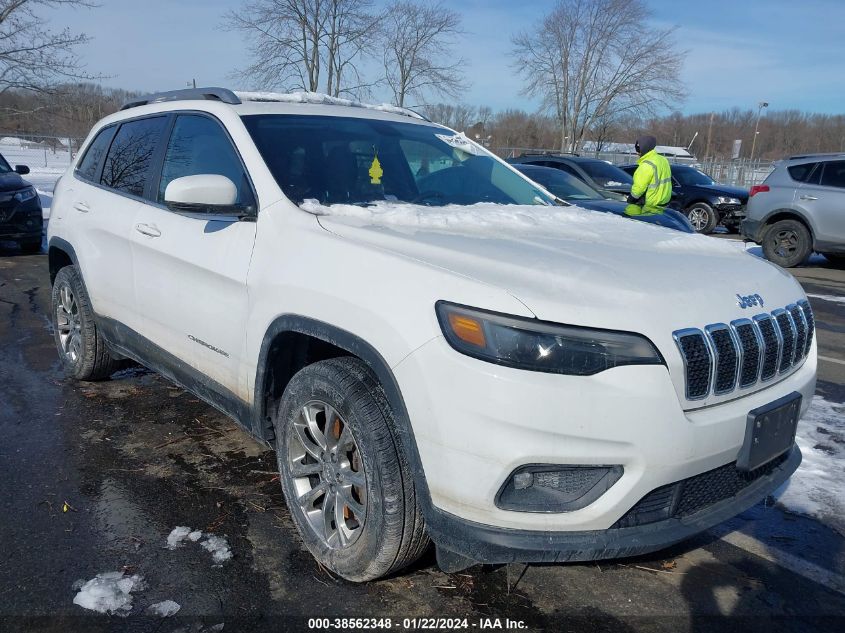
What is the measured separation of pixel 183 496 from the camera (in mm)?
3232

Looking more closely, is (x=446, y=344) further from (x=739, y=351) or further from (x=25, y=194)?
(x=25, y=194)

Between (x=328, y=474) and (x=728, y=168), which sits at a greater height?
(x=728, y=168)

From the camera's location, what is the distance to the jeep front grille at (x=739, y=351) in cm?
209

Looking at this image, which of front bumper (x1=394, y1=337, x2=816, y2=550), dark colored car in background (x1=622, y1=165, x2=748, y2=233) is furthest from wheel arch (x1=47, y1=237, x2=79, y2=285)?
dark colored car in background (x1=622, y1=165, x2=748, y2=233)

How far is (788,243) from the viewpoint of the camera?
11.0 m

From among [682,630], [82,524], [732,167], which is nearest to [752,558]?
[682,630]

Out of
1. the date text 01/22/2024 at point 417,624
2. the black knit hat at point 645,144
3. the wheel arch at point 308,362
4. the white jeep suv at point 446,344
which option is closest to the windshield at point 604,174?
the black knit hat at point 645,144

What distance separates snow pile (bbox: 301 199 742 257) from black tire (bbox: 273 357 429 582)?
0.67 meters

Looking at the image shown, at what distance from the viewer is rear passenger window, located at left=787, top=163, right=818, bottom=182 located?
35.1 ft

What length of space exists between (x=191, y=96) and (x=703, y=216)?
13945 mm

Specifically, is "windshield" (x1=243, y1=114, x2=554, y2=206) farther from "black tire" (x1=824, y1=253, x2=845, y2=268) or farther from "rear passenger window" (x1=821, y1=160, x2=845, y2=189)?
"black tire" (x1=824, y1=253, x2=845, y2=268)

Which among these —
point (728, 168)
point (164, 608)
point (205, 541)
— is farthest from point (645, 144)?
point (728, 168)

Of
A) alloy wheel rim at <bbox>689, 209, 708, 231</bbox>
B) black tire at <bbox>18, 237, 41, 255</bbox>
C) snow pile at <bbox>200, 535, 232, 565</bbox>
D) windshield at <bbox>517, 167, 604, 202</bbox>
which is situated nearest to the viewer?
snow pile at <bbox>200, 535, 232, 565</bbox>

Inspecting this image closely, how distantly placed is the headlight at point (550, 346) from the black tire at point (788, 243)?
1027 cm
